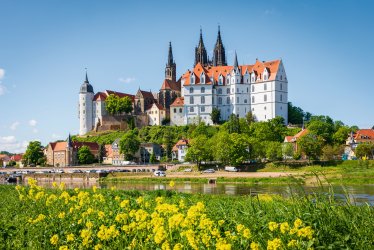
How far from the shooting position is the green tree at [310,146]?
80625 mm

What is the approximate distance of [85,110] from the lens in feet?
464

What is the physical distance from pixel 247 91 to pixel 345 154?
35.7 metres

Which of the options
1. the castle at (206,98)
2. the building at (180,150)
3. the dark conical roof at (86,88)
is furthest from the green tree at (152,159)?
the dark conical roof at (86,88)

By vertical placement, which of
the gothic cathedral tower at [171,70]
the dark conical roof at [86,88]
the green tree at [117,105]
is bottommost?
the green tree at [117,105]

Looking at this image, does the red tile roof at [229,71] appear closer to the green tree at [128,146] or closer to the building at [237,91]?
the building at [237,91]

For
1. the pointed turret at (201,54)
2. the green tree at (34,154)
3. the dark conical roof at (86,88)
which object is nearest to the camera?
the green tree at (34,154)

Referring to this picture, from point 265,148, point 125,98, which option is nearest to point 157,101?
point 125,98

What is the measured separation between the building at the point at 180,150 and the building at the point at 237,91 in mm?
16307

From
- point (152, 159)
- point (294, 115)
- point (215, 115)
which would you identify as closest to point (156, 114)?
point (215, 115)

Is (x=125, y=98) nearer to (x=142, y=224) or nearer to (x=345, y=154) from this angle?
(x=345, y=154)

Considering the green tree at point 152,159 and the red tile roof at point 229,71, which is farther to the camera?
the red tile roof at point 229,71

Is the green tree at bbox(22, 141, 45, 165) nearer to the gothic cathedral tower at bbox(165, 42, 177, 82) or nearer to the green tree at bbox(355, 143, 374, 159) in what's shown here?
the gothic cathedral tower at bbox(165, 42, 177, 82)

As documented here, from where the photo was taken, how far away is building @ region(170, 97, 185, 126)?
129000mm

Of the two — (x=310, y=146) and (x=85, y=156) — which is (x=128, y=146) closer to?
(x=85, y=156)
